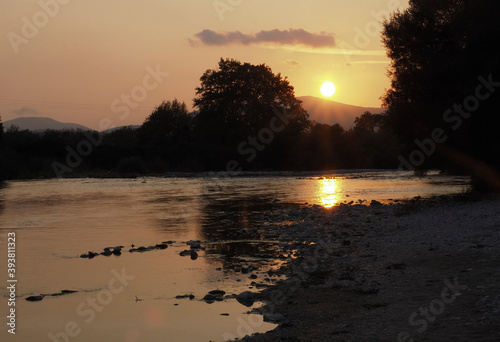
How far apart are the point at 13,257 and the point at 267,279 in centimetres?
786

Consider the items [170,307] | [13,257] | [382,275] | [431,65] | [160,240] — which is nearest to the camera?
[170,307]

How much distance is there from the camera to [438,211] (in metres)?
24.2

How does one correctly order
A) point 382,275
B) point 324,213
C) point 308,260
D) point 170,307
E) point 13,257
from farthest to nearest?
point 324,213, point 13,257, point 308,260, point 382,275, point 170,307

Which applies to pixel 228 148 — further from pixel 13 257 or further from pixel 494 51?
pixel 13 257

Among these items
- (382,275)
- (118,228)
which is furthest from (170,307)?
(118,228)

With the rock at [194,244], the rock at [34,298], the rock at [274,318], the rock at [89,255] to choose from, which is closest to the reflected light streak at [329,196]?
the rock at [194,244]

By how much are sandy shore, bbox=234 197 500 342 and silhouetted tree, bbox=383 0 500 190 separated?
8.63 m

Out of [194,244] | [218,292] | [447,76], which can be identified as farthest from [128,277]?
[447,76]

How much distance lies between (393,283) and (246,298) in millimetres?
2990

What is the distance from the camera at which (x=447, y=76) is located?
29016mm

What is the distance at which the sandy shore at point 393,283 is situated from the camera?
8.76 meters

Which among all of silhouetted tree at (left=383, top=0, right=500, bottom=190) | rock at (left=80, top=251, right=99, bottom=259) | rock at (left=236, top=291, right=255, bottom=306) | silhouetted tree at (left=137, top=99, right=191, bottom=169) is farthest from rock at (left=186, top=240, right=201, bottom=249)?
silhouetted tree at (left=137, top=99, right=191, bottom=169)

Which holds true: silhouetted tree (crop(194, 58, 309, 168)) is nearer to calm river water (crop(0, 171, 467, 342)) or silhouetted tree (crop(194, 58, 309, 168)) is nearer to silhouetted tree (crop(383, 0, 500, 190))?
silhouetted tree (crop(383, 0, 500, 190))

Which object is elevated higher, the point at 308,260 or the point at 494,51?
the point at 494,51
